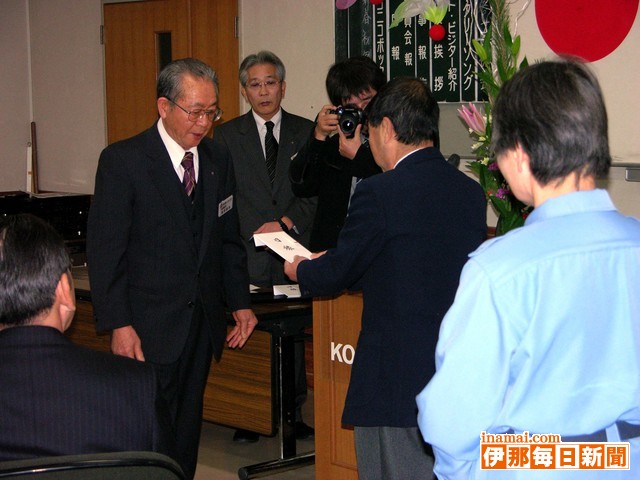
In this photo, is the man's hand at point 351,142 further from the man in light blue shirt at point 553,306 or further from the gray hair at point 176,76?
the man in light blue shirt at point 553,306

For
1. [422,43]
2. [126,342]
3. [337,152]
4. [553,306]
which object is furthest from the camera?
[422,43]

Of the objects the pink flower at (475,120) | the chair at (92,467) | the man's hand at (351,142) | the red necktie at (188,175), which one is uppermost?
the pink flower at (475,120)

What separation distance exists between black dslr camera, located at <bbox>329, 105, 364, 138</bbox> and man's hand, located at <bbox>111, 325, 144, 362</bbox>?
96cm

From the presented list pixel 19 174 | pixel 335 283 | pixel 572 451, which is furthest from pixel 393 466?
pixel 19 174

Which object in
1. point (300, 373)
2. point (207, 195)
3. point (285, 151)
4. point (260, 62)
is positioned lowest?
point (300, 373)

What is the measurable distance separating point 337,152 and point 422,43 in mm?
1663

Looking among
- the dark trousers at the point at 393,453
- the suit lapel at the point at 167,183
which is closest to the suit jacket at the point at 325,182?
the suit lapel at the point at 167,183

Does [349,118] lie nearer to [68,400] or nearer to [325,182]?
[325,182]

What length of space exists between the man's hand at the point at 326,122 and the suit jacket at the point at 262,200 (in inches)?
29.6

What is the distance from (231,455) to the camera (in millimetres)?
4043

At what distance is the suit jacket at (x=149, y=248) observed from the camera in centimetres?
→ 274

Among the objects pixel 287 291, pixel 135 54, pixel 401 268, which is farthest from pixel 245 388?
pixel 135 54

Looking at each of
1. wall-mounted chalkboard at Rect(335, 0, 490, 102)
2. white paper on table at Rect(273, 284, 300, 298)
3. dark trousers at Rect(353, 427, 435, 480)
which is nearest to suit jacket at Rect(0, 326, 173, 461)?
dark trousers at Rect(353, 427, 435, 480)

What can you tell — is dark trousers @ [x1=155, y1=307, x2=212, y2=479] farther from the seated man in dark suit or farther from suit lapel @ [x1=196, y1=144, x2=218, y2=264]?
the seated man in dark suit
